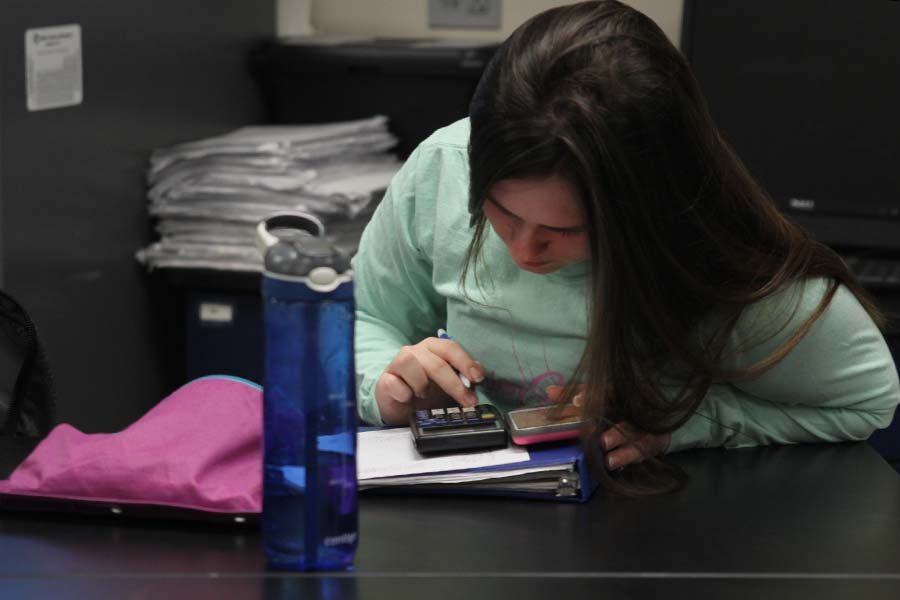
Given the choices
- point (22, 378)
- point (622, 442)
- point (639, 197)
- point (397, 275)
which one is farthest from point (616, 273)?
point (22, 378)

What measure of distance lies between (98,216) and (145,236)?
0.54 ft

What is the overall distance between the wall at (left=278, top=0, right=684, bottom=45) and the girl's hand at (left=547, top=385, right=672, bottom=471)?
1461 mm

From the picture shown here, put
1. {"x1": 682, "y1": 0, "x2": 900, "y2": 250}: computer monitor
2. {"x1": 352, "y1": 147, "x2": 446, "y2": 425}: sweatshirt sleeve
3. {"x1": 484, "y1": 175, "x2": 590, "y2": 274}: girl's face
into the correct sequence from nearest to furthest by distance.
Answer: {"x1": 484, "y1": 175, "x2": 590, "y2": 274}: girl's face
{"x1": 352, "y1": 147, "x2": 446, "y2": 425}: sweatshirt sleeve
{"x1": 682, "y1": 0, "x2": 900, "y2": 250}: computer monitor

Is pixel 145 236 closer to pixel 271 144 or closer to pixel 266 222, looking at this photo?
pixel 271 144

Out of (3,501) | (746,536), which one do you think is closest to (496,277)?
(746,536)

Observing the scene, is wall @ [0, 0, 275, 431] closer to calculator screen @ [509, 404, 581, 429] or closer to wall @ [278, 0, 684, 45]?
wall @ [278, 0, 684, 45]

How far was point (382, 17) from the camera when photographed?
8.48ft

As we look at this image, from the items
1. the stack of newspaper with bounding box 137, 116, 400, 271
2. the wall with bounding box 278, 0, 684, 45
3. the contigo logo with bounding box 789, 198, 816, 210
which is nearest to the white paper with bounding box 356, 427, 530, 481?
the stack of newspaper with bounding box 137, 116, 400, 271

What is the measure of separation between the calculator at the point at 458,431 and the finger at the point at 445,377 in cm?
4

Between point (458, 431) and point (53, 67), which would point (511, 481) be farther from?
point (53, 67)

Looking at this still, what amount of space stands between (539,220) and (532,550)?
11.2 inches

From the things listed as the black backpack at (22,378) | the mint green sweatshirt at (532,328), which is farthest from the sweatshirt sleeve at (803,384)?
the black backpack at (22,378)

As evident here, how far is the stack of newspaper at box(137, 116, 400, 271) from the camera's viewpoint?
219 centimetres

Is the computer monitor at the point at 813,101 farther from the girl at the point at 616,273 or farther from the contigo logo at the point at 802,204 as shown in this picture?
the girl at the point at 616,273
